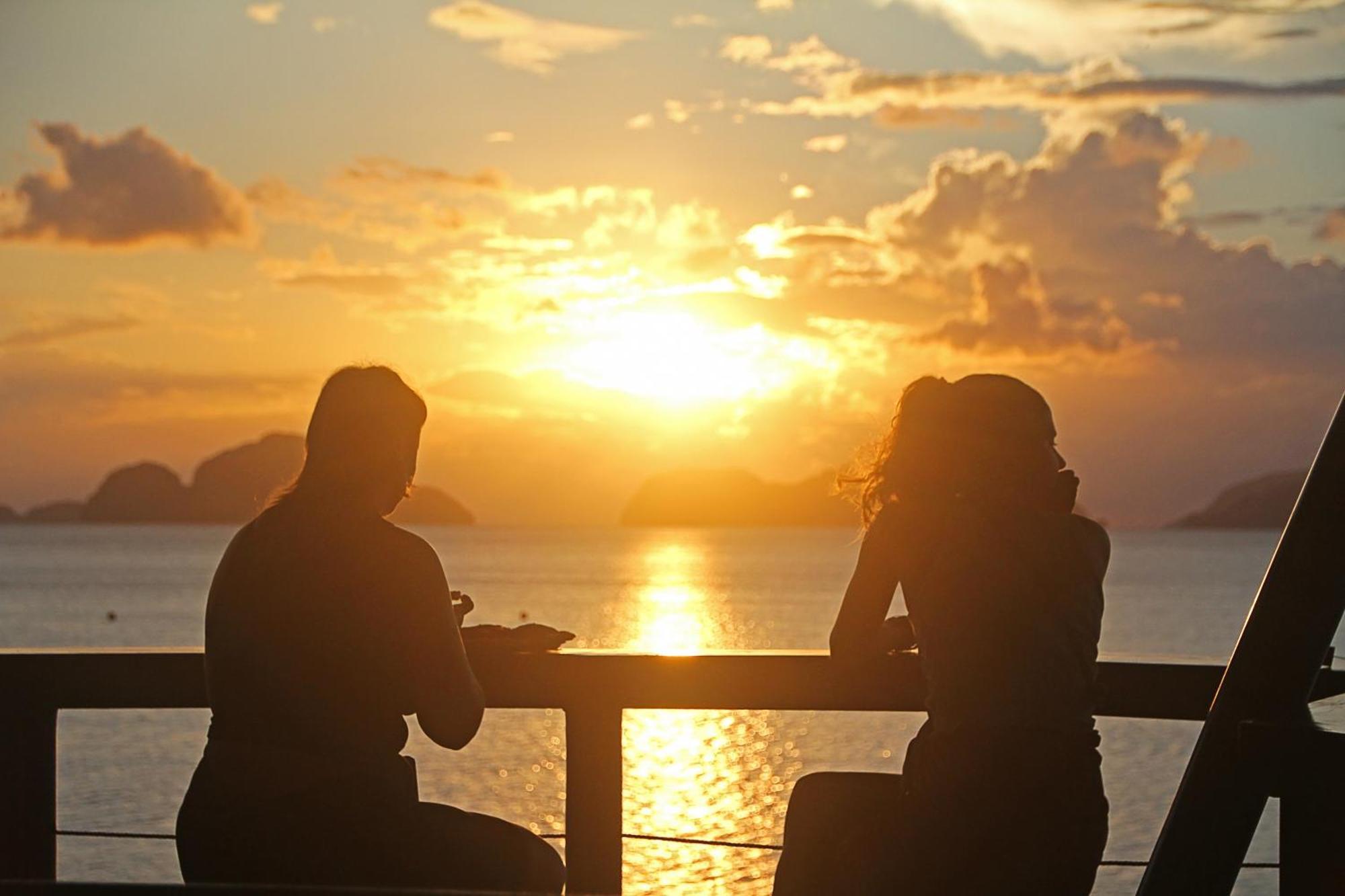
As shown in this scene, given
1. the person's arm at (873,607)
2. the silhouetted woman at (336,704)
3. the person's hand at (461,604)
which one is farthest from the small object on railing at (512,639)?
the silhouetted woman at (336,704)

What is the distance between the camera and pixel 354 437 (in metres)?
2.75

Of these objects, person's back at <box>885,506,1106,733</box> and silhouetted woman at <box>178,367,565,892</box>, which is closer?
silhouetted woman at <box>178,367,565,892</box>

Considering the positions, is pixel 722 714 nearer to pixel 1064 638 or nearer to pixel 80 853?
pixel 80 853

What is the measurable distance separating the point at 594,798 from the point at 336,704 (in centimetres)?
113

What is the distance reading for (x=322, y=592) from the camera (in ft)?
8.66

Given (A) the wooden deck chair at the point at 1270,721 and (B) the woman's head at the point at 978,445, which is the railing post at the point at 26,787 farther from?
(A) the wooden deck chair at the point at 1270,721

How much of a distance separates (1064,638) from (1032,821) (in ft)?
1.06

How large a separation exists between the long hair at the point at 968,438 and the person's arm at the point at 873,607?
3.3 inches

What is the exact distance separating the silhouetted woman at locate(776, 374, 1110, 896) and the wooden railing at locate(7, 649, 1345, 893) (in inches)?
23.3

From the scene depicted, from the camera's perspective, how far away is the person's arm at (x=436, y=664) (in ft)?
8.77

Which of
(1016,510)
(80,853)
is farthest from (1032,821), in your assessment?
(80,853)

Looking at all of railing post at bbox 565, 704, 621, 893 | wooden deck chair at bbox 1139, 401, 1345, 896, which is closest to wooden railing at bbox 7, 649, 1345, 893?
railing post at bbox 565, 704, 621, 893

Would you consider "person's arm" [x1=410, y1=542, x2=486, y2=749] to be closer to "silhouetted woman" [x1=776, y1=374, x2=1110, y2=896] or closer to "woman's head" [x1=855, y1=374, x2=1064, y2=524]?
"silhouetted woman" [x1=776, y1=374, x2=1110, y2=896]

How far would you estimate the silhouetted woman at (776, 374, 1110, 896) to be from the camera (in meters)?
2.70
